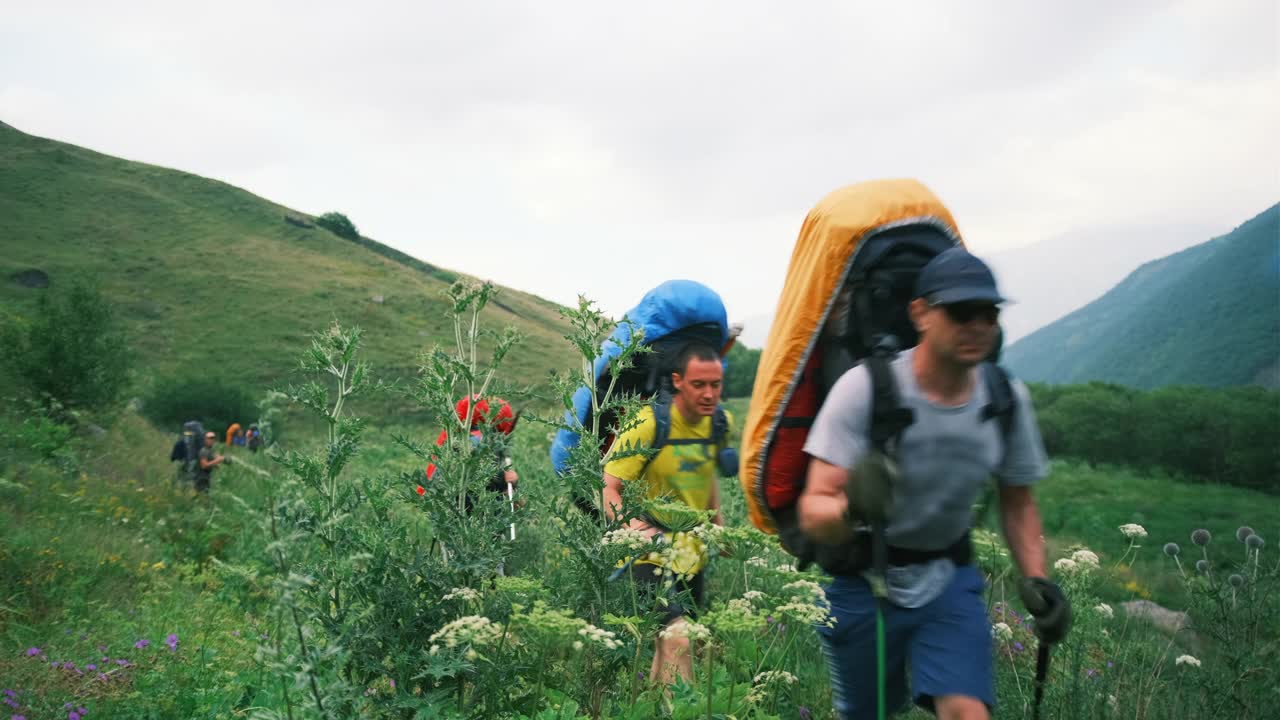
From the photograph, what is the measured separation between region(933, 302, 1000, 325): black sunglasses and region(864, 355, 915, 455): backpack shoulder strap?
9.5 inches

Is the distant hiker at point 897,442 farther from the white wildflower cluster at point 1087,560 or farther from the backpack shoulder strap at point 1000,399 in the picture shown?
the white wildflower cluster at point 1087,560

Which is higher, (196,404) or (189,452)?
(189,452)

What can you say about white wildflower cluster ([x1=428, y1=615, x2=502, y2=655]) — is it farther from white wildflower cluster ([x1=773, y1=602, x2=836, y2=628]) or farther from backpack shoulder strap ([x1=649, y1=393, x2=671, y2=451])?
backpack shoulder strap ([x1=649, y1=393, x2=671, y2=451])

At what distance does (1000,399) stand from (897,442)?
1.34 feet

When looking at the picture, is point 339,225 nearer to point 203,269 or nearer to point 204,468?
point 203,269

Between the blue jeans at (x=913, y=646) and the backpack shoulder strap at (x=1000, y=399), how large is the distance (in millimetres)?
515

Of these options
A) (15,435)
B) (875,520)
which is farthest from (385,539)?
(15,435)

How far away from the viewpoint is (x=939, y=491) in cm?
232

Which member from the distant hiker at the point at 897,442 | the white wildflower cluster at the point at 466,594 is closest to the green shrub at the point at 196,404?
the white wildflower cluster at the point at 466,594

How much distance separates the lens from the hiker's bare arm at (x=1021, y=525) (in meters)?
2.47

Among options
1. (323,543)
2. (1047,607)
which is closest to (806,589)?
(1047,607)

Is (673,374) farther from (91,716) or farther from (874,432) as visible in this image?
(91,716)

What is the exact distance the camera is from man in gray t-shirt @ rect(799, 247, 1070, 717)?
2.18m

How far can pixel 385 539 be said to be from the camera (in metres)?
2.31
